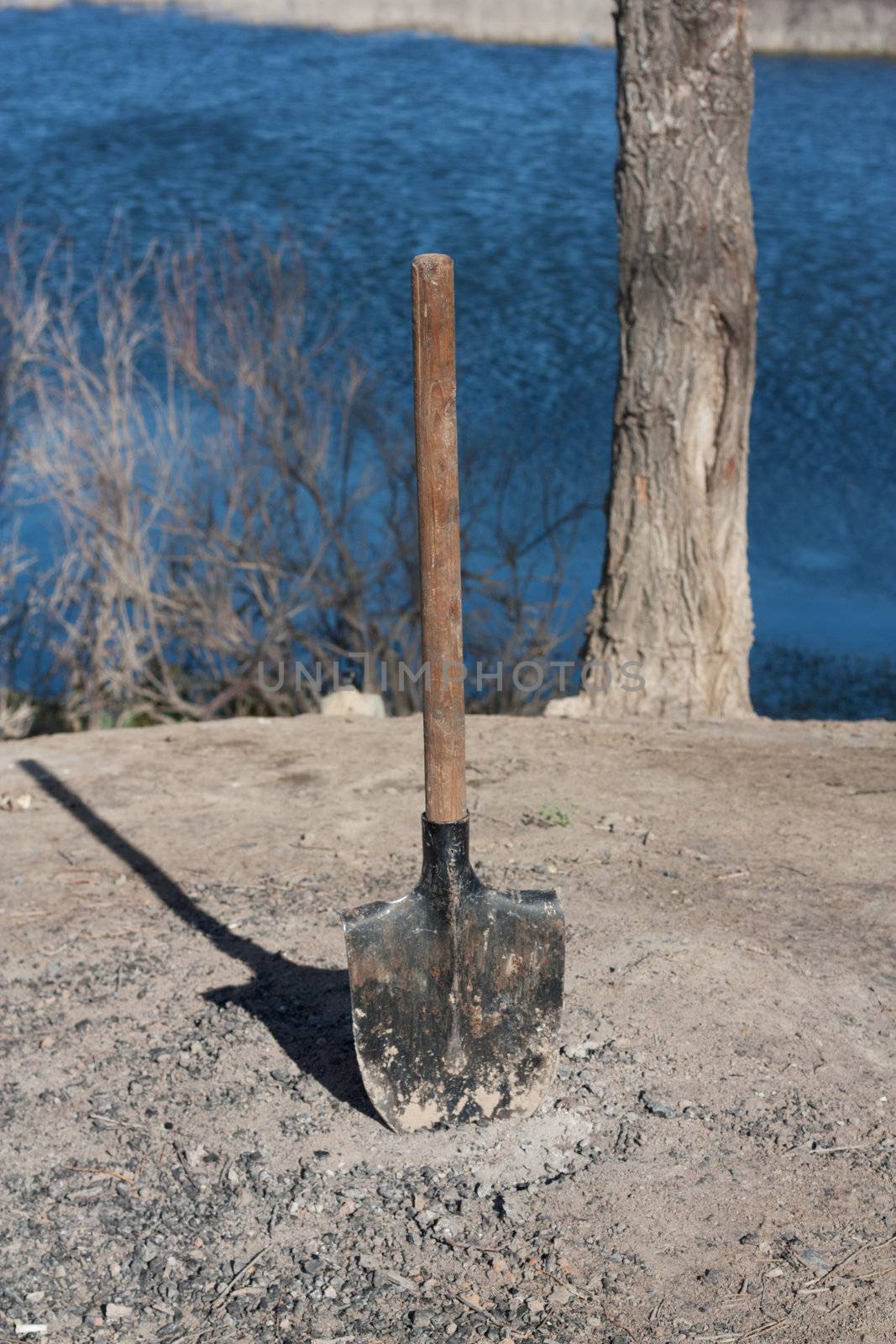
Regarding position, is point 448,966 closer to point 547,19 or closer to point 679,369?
point 679,369

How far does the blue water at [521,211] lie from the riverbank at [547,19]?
813 millimetres

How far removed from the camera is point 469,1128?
269cm

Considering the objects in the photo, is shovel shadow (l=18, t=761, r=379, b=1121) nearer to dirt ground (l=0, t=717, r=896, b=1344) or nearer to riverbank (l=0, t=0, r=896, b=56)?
dirt ground (l=0, t=717, r=896, b=1344)

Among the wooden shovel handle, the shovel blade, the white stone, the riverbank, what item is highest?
the riverbank

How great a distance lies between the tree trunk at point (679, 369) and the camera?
5207mm

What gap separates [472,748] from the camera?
477cm

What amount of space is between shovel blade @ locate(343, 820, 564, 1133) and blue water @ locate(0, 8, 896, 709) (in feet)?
21.1

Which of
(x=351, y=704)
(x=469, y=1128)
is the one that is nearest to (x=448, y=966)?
(x=469, y=1128)

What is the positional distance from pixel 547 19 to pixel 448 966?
21277 mm

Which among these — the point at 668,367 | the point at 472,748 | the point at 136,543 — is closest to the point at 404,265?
the point at 136,543

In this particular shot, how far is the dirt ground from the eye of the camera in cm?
228

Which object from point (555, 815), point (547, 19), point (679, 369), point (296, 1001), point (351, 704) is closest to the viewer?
point (296, 1001)

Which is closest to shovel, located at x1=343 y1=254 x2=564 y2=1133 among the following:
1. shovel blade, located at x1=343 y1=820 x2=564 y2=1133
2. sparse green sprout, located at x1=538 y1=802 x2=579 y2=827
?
shovel blade, located at x1=343 y1=820 x2=564 y2=1133

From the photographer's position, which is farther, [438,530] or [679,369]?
[679,369]
